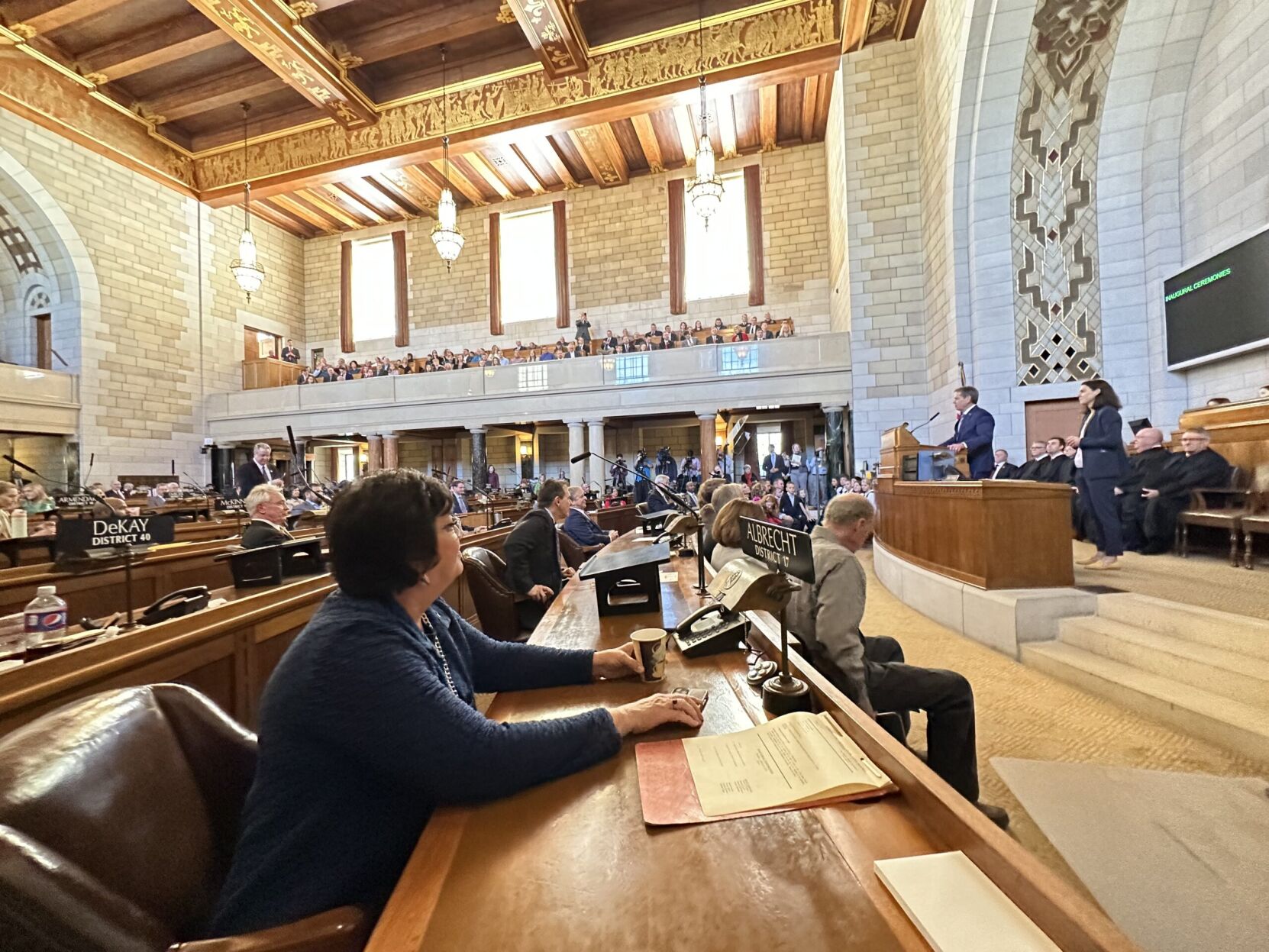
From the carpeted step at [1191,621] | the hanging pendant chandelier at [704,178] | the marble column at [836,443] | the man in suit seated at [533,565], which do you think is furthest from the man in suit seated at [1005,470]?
the hanging pendant chandelier at [704,178]

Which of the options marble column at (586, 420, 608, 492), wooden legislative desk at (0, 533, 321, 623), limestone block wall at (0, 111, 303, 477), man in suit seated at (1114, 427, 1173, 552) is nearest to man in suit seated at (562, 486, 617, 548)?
wooden legislative desk at (0, 533, 321, 623)

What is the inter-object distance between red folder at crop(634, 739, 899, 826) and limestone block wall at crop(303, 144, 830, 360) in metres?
12.8

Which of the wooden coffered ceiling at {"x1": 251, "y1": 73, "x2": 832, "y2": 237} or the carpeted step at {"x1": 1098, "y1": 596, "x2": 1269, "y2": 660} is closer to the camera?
the carpeted step at {"x1": 1098, "y1": 596, "x2": 1269, "y2": 660}

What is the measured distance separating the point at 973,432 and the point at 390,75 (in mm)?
10748

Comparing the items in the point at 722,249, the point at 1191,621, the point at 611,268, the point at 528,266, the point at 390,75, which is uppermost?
the point at 390,75

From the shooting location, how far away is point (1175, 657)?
255 cm

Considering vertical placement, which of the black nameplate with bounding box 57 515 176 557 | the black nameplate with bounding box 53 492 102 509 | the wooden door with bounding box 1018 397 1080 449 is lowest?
the black nameplate with bounding box 53 492 102 509

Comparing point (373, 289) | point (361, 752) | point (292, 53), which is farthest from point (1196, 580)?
point (373, 289)

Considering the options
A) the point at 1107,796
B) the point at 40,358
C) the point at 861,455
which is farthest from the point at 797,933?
the point at 40,358

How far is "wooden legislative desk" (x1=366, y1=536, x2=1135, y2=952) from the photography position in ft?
1.76

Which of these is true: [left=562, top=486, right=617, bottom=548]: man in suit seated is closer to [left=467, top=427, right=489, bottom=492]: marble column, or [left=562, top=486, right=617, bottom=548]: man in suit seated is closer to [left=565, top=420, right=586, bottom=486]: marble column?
[left=565, top=420, right=586, bottom=486]: marble column

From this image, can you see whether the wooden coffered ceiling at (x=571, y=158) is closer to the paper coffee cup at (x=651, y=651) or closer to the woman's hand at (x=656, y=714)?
the paper coffee cup at (x=651, y=651)

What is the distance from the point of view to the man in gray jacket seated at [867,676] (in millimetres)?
1726

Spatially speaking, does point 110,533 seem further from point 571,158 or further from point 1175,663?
point 571,158
